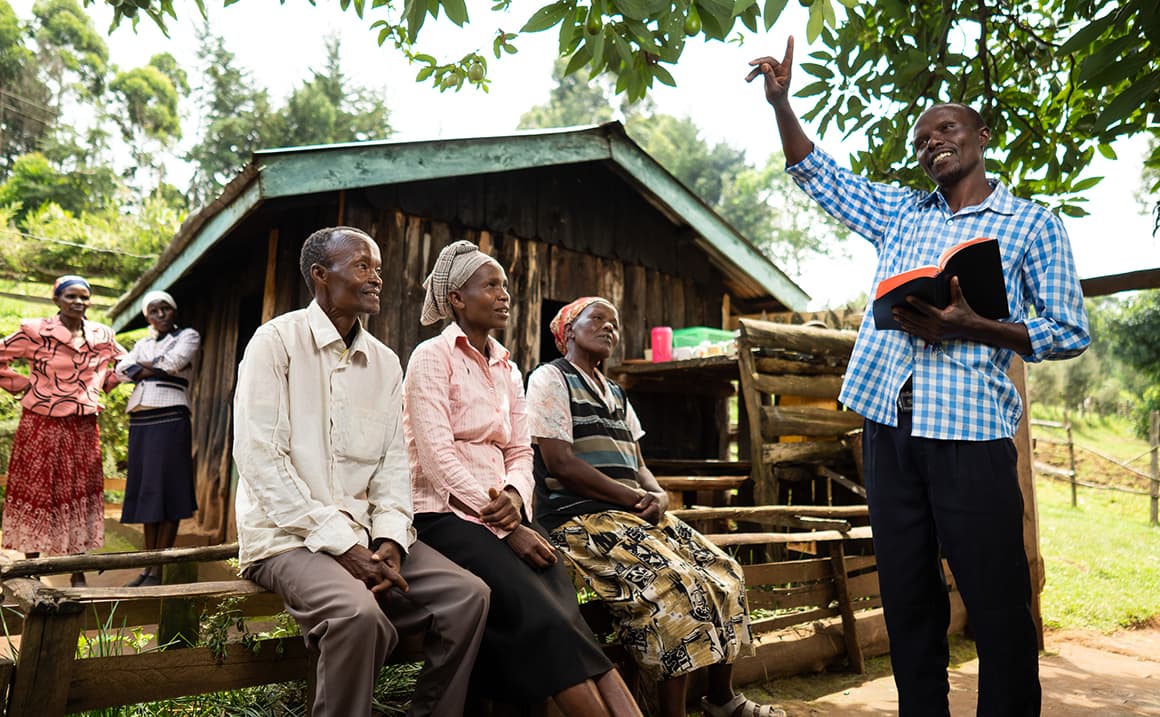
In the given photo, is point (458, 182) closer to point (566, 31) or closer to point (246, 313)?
point (246, 313)

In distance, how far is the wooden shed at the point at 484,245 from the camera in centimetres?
583

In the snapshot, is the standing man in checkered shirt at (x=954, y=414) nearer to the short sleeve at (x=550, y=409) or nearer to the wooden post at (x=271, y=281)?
the short sleeve at (x=550, y=409)

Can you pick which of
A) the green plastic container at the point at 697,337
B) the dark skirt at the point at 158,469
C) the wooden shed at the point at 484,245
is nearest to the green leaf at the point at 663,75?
the wooden shed at the point at 484,245

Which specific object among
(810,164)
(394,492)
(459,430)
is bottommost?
(394,492)

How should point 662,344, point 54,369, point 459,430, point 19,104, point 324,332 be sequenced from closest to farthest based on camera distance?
point 324,332
point 459,430
point 54,369
point 662,344
point 19,104

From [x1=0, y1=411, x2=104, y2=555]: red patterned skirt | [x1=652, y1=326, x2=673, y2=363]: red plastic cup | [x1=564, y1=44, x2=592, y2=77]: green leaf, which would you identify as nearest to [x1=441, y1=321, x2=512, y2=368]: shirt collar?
[x1=564, y1=44, x2=592, y2=77]: green leaf

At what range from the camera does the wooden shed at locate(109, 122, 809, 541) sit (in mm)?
5828

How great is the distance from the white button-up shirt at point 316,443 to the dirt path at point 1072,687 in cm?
244

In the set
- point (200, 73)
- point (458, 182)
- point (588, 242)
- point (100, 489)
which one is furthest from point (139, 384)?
Answer: point (200, 73)

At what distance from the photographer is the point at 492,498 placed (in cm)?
292

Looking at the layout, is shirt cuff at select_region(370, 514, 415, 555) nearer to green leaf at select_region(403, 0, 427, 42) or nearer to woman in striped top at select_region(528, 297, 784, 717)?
woman in striped top at select_region(528, 297, 784, 717)

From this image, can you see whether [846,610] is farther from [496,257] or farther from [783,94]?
[496,257]

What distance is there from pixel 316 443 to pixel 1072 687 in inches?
174

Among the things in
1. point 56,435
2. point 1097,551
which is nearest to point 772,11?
point 56,435
